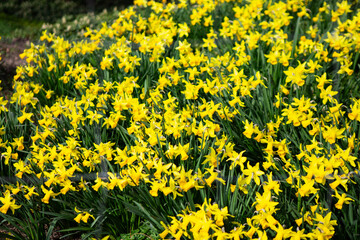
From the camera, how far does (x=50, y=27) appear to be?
5.86 m

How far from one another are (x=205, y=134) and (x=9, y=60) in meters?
3.62

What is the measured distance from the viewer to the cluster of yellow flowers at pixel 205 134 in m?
1.82

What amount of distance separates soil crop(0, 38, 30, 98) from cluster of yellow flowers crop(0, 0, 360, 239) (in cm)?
71

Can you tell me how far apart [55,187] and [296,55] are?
8.04ft

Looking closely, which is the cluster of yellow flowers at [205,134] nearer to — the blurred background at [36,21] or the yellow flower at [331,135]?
the yellow flower at [331,135]

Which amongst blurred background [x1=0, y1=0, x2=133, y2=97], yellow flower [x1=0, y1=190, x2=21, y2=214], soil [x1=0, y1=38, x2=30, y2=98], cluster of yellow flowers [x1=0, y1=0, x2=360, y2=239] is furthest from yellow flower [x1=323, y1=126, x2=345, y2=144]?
blurred background [x1=0, y1=0, x2=133, y2=97]

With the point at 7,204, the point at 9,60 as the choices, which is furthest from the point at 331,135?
the point at 9,60

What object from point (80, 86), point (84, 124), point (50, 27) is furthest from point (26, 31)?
point (84, 124)

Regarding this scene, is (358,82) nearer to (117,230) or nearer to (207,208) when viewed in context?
(207,208)

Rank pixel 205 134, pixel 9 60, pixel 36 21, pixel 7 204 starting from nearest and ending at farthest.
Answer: pixel 7 204
pixel 205 134
pixel 9 60
pixel 36 21

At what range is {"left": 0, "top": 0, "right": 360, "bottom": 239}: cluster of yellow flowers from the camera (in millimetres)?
1821

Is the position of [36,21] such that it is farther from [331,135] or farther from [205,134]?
[331,135]

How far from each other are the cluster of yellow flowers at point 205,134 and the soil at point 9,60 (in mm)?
713

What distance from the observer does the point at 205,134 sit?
87.5 inches
